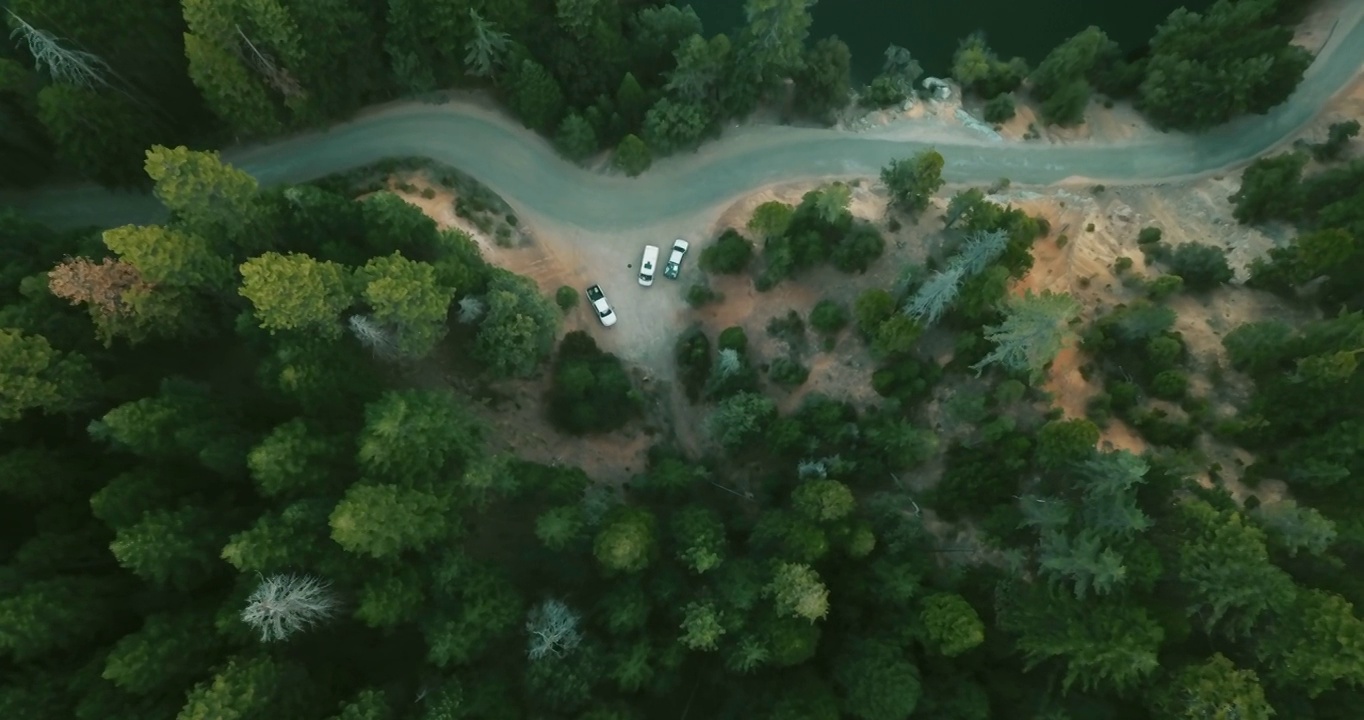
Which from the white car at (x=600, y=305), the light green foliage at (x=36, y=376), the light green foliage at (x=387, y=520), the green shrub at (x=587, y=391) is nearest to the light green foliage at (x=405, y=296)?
the light green foliage at (x=387, y=520)

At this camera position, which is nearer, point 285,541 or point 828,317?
point 285,541

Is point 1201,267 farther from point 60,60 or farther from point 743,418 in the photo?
point 60,60

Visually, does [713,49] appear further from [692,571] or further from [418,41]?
[692,571]

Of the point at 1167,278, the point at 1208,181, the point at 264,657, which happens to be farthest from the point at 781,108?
the point at 264,657

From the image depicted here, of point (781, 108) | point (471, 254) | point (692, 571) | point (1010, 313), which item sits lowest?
point (692, 571)

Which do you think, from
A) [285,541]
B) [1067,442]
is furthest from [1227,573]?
[285,541]

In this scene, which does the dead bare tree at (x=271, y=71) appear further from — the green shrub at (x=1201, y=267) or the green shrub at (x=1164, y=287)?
the green shrub at (x=1201, y=267)
